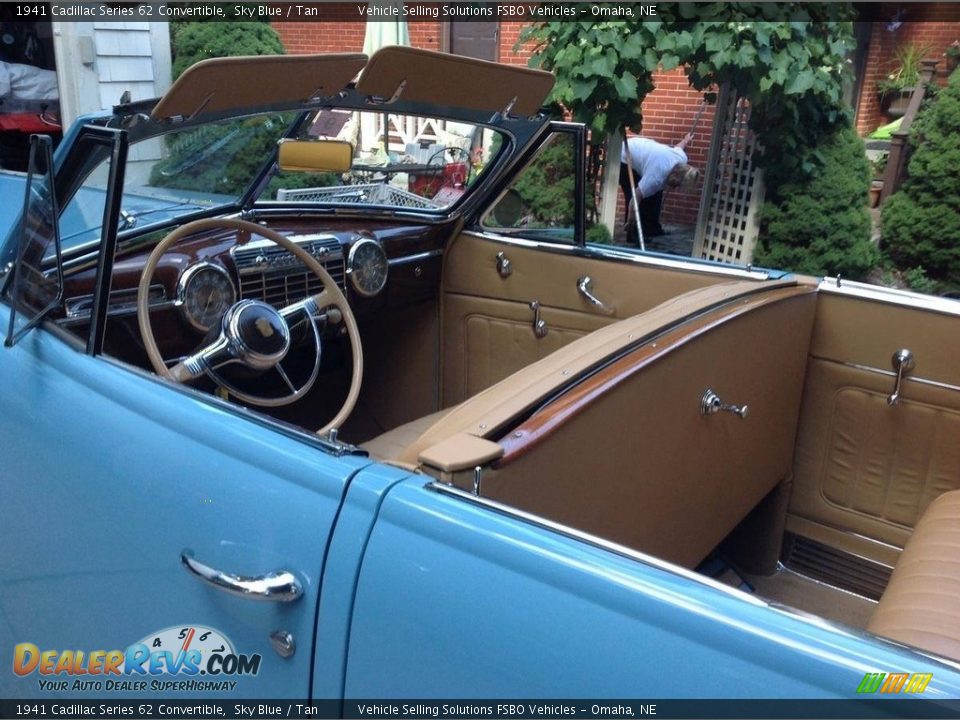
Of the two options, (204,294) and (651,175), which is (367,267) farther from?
(651,175)

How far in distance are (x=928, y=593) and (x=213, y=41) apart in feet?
30.9

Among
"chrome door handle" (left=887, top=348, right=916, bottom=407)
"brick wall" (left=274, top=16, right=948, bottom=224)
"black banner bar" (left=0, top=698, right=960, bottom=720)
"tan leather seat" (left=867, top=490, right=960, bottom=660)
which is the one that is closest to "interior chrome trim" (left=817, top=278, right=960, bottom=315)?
"chrome door handle" (left=887, top=348, right=916, bottom=407)

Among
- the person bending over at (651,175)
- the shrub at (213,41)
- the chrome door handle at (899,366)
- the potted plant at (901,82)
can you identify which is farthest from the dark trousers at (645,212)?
the chrome door handle at (899,366)

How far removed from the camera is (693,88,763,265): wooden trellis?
704 centimetres

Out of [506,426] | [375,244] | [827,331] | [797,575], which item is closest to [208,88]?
[506,426]

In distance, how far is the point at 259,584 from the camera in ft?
4.55

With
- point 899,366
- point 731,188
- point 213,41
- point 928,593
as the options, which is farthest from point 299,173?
point 213,41

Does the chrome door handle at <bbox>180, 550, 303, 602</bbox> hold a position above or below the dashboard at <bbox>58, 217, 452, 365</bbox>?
below

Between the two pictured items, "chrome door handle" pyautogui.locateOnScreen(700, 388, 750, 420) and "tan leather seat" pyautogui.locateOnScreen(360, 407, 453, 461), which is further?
"tan leather seat" pyautogui.locateOnScreen(360, 407, 453, 461)

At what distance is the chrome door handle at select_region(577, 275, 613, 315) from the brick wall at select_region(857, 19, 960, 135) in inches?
378

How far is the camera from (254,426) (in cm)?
155

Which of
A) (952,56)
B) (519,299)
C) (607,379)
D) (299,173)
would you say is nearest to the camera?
(607,379)

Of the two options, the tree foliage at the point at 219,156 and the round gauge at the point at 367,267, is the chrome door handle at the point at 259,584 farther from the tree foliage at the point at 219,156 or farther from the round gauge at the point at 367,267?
the round gauge at the point at 367,267

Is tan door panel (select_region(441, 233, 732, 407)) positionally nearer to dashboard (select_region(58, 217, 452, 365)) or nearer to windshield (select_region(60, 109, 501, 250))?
dashboard (select_region(58, 217, 452, 365))
